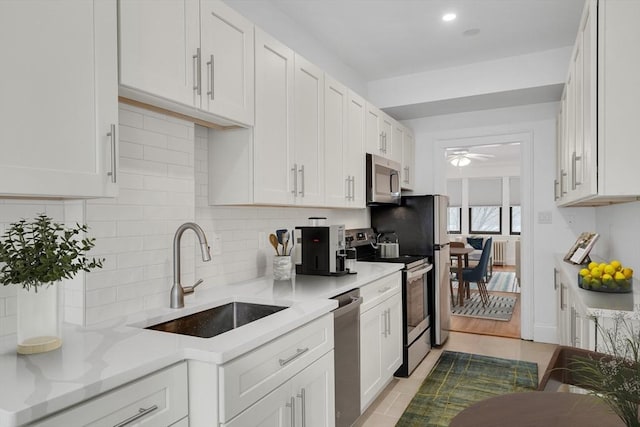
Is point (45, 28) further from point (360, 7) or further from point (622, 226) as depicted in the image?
point (622, 226)

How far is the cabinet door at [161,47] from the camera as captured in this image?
58.1 inches

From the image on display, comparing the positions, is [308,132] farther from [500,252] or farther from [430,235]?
[500,252]

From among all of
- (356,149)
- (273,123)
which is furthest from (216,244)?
(356,149)

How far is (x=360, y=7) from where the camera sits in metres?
2.92

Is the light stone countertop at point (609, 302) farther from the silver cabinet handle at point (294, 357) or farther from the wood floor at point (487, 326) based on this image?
the wood floor at point (487, 326)

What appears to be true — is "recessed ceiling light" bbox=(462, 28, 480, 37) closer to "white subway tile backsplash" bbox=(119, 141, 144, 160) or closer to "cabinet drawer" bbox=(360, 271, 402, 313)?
"cabinet drawer" bbox=(360, 271, 402, 313)

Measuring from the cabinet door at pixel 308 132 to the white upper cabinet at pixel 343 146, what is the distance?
10cm

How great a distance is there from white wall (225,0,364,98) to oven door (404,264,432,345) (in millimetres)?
1905

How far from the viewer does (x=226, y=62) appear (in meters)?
1.94

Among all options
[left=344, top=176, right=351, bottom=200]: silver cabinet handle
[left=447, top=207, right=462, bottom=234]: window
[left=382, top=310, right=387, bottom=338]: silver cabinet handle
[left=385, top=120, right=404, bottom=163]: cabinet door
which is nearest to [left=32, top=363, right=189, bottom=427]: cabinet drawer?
[left=382, top=310, right=387, bottom=338]: silver cabinet handle

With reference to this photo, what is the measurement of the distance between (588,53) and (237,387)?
222 centimetres

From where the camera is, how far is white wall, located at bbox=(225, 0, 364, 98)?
2697 mm

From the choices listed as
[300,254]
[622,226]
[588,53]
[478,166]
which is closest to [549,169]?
[622,226]

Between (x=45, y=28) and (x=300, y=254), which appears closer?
(x=45, y=28)
